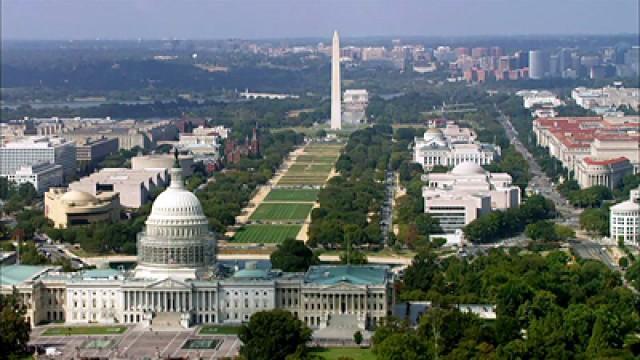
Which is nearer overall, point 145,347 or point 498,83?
point 145,347

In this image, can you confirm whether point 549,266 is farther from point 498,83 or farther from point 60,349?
point 498,83

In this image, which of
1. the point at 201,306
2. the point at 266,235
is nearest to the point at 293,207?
the point at 266,235

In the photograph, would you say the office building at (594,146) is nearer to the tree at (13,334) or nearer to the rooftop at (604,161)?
the rooftop at (604,161)

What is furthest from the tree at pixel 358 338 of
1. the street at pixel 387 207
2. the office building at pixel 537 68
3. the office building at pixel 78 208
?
the office building at pixel 537 68

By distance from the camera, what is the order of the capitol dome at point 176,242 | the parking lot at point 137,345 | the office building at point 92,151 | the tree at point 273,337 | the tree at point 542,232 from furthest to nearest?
the office building at point 92,151, the tree at point 542,232, the capitol dome at point 176,242, the parking lot at point 137,345, the tree at point 273,337

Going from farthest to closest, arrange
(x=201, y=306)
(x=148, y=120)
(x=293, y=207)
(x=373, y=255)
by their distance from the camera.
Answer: (x=148, y=120) → (x=293, y=207) → (x=373, y=255) → (x=201, y=306)

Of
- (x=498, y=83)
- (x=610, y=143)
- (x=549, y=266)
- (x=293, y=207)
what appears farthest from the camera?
(x=498, y=83)

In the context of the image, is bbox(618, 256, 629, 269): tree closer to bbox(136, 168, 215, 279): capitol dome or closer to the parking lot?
bbox(136, 168, 215, 279): capitol dome
